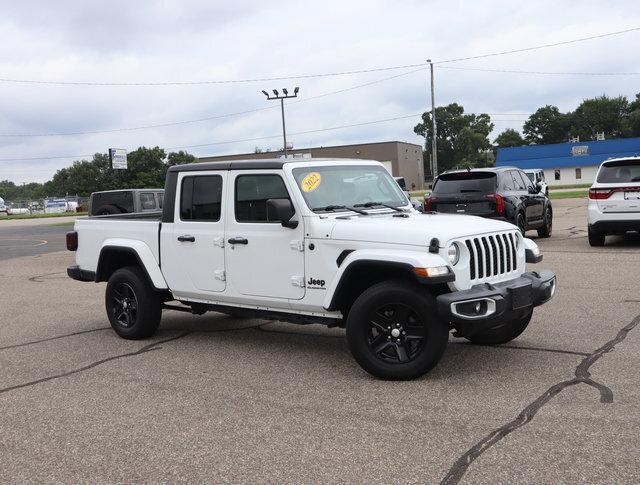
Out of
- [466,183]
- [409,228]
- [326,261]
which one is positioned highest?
[466,183]

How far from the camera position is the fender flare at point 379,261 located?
199 inches

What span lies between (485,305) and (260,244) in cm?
211

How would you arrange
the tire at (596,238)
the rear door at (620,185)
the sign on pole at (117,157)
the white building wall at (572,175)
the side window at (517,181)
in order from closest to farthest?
1. the rear door at (620,185)
2. the tire at (596,238)
3. the side window at (517,181)
4. the sign on pole at (117,157)
5. the white building wall at (572,175)

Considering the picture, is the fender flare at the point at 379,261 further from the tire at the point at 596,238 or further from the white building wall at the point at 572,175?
the white building wall at the point at 572,175

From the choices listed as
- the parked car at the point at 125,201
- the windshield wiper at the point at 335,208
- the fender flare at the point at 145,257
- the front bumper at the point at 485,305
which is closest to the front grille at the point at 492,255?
the front bumper at the point at 485,305

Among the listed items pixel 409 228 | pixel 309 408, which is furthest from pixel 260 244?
pixel 309 408

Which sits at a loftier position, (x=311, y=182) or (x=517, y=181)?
(x=517, y=181)

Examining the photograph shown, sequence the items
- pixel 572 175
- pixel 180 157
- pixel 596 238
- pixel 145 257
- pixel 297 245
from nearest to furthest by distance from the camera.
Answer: pixel 297 245
pixel 145 257
pixel 596 238
pixel 572 175
pixel 180 157

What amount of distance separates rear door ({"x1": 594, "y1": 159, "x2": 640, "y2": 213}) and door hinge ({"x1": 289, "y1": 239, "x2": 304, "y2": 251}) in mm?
9139

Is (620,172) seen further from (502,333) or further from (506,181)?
(502,333)

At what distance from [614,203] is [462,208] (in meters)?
2.84

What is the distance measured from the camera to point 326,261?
18.6 feet

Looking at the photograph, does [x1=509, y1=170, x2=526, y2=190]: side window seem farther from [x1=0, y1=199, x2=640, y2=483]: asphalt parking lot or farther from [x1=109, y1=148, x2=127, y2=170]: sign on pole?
[x1=109, y1=148, x2=127, y2=170]: sign on pole

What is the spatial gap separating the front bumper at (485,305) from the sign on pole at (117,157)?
62.5 metres
